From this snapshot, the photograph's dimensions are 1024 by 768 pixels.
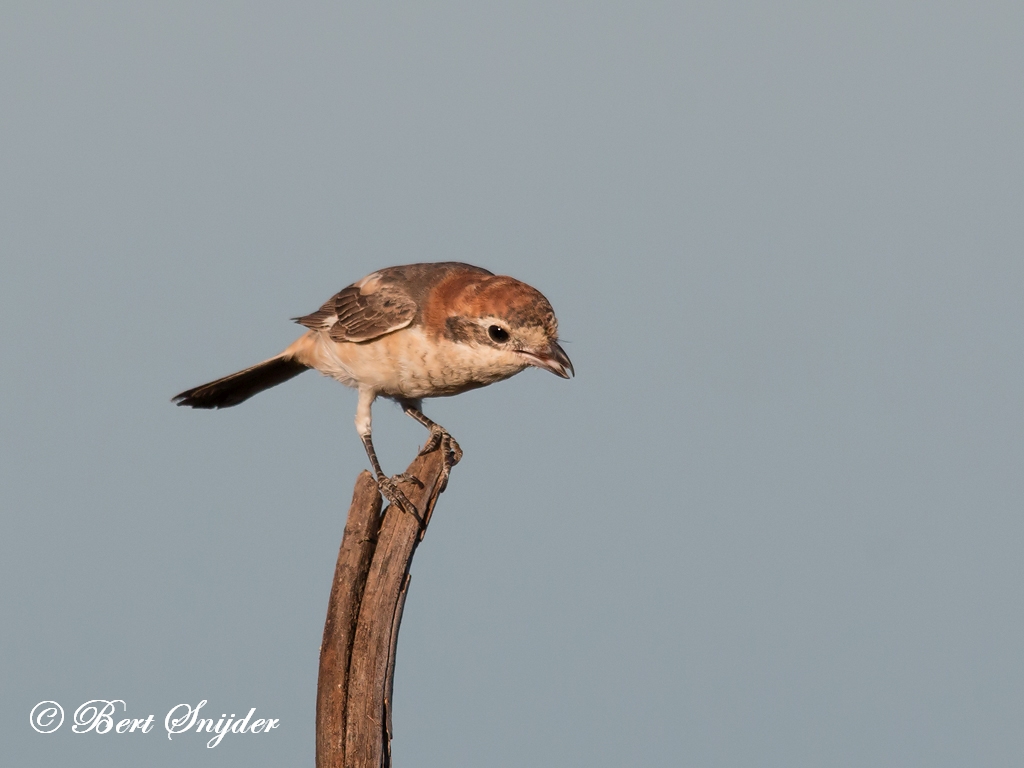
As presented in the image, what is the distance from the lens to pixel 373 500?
287 inches

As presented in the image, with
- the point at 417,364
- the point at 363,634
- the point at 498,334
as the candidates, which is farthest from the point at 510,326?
the point at 363,634

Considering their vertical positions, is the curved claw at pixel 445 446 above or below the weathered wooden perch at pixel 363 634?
above

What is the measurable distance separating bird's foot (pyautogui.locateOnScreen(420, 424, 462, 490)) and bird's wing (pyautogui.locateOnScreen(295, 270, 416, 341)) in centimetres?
84

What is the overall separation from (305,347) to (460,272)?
5.48 ft

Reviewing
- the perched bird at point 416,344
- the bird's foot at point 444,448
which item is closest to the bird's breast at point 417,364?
the perched bird at point 416,344

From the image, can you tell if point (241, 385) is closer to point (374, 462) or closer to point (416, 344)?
point (374, 462)

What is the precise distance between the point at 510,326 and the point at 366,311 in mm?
1524

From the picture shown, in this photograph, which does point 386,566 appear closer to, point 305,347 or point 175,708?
point 175,708

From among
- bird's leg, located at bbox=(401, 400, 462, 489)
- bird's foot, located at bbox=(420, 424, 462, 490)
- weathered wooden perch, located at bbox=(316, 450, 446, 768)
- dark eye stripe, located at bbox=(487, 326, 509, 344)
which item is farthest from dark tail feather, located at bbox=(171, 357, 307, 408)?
dark eye stripe, located at bbox=(487, 326, 509, 344)

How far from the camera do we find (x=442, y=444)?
8055 mm

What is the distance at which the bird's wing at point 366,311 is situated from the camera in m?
7.94

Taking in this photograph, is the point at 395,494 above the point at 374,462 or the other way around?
the other way around

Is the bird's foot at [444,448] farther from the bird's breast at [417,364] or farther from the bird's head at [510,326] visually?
the bird's head at [510,326]

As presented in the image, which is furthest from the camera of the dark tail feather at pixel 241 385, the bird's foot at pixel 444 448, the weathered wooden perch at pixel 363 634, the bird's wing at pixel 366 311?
the dark tail feather at pixel 241 385
